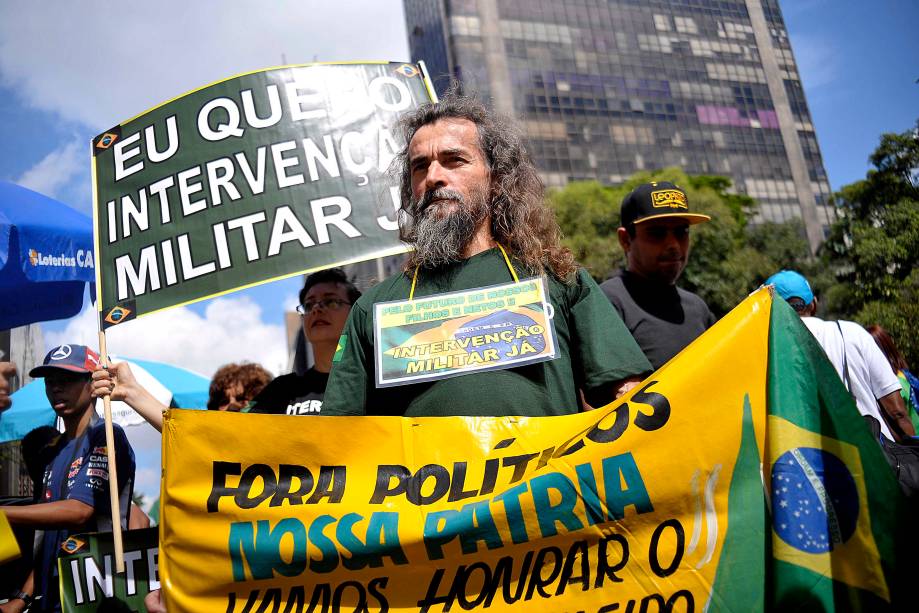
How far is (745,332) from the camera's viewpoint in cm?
160

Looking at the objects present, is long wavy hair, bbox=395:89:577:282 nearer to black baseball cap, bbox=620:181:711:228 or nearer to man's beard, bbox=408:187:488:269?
man's beard, bbox=408:187:488:269

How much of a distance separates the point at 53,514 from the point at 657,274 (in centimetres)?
296

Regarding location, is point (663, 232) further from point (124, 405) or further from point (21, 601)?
point (124, 405)

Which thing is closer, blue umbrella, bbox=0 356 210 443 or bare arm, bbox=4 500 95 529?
bare arm, bbox=4 500 95 529

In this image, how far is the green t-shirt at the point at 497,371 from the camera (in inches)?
69.0

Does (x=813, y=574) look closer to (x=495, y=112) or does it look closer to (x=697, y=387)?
(x=697, y=387)

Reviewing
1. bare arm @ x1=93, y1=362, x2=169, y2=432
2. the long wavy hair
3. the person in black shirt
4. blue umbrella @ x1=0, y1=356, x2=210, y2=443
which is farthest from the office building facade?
the long wavy hair

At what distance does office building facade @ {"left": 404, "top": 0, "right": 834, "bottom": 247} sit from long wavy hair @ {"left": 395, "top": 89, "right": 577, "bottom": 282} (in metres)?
44.7

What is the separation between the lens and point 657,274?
127 inches

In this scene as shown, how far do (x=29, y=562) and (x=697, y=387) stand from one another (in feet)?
11.0

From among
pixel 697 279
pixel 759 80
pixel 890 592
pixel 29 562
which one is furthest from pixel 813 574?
pixel 759 80

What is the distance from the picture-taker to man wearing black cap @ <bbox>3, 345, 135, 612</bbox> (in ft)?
9.52

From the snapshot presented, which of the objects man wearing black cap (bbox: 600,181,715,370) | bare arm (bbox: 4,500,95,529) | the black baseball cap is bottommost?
bare arm (bbox: 4,500,95,529)

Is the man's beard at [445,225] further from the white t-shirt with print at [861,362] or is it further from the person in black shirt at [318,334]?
the white t-shirt with print at [861,362]
